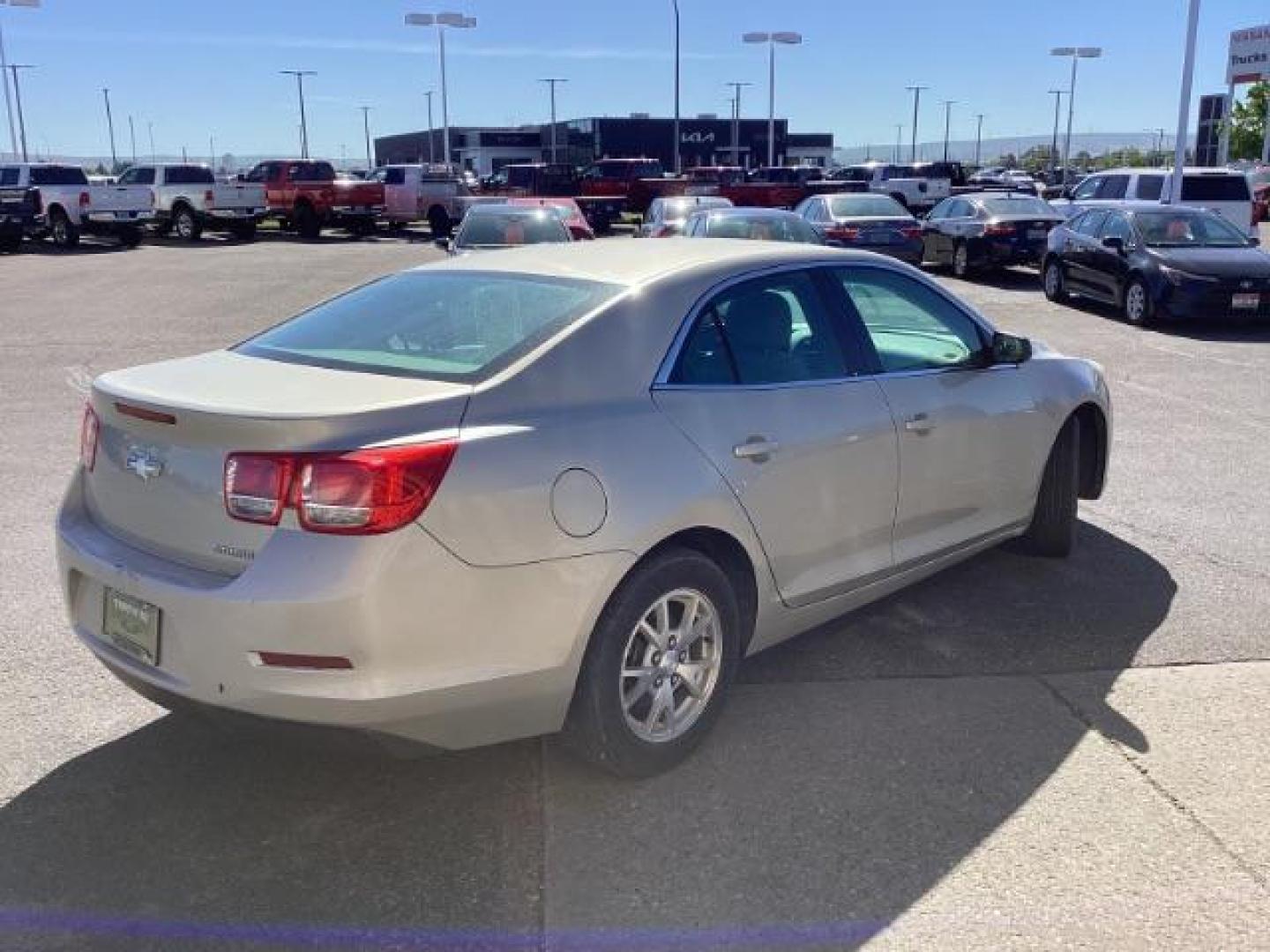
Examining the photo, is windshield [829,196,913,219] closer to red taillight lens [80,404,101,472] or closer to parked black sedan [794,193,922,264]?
parked black sedan [794,193,922,264]

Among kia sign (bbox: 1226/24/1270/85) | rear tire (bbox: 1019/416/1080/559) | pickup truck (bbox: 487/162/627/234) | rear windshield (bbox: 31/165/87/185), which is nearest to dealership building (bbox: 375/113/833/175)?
kia sign (bbox: 1226/24/1270/85)

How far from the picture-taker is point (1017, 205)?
68.3ft

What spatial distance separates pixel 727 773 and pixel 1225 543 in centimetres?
352

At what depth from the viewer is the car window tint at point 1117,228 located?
49.6 ft

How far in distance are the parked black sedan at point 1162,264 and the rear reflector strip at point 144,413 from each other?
13.2m

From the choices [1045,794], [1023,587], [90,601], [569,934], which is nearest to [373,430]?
[90,601]

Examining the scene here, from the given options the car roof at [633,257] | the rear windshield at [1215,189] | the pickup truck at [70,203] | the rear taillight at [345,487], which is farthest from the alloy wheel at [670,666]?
the pickup truck at [70,203]

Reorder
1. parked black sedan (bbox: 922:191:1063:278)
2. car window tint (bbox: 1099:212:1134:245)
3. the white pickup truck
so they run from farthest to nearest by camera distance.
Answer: the white pickup truck < parked black sedan (bbox: 922:191:1063:278) < car window tint (bbox: 1099:212:1134:245)

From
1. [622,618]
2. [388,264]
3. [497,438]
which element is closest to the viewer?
[497,438]

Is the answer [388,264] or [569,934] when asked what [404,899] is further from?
[388,264]

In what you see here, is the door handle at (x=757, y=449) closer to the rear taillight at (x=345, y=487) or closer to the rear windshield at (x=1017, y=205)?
the rear taillight at (x=345, y=487)

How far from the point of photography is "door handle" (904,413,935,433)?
14.4ft

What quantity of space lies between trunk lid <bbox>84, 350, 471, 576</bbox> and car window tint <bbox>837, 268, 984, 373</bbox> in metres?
1.89

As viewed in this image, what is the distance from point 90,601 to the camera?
3.42m
